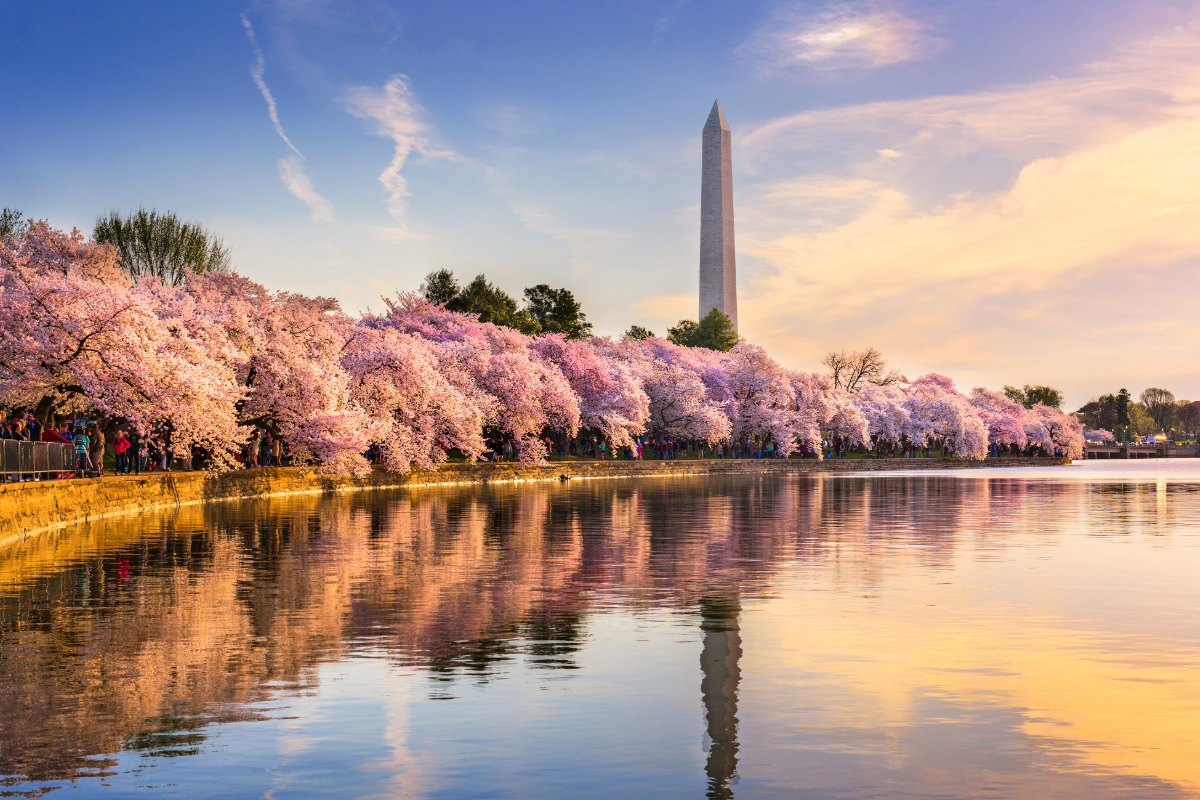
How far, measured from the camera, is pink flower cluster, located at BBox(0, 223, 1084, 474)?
4066cm

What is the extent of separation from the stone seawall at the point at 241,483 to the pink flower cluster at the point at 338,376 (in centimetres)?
129

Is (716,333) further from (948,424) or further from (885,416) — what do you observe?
(948,424)

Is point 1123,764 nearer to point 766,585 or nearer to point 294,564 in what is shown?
point 766,585

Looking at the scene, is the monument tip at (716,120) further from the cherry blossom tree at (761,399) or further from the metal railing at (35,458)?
the metal railing at (35,458)

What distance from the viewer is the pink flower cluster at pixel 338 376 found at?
133ft

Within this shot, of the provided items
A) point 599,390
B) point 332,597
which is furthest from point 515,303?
point 332,597

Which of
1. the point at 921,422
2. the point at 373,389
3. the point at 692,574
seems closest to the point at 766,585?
the point at 692,574

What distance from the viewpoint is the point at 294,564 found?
74.8ft

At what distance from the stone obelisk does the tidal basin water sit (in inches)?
3689

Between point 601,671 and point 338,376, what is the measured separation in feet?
163

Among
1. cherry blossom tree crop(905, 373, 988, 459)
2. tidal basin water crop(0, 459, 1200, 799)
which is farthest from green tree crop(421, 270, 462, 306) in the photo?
tidal basin water crop(0, 459, 1200, 799)

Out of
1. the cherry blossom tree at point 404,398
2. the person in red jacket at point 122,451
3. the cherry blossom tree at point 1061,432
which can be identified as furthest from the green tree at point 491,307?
the cherry blossom tree at point 1061,432

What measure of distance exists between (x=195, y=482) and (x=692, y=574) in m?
30.2

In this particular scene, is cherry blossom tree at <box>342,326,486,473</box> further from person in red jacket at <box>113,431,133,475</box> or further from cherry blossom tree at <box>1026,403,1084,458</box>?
cherry blossom tree at <box>1026,403,1084,458</box>
